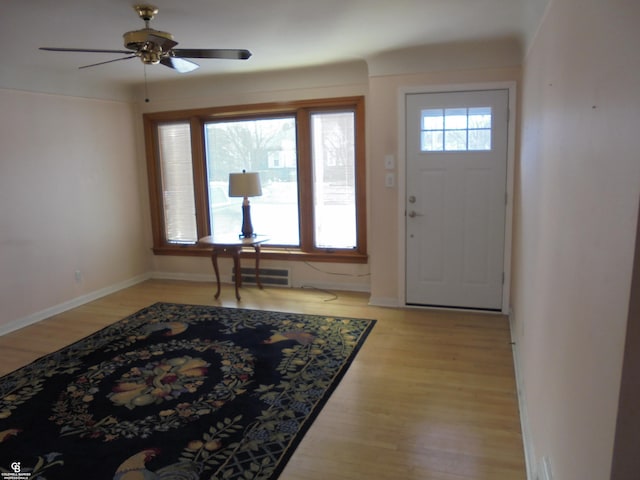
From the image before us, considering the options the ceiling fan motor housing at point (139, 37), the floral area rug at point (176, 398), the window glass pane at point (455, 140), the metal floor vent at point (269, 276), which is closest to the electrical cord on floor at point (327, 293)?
the metal floor vent at point (269, 276)

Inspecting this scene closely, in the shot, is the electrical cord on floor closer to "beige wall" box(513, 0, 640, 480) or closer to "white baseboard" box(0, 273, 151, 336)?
"white baseboard" box(0, 273, 151, 336)

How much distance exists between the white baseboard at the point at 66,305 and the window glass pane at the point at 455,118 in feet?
14.0

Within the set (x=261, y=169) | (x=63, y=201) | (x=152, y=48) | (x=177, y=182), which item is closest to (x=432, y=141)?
(x=261, y=169)

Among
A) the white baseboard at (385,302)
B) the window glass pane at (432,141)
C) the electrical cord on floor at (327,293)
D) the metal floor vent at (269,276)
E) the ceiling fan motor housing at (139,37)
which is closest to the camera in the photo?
the ceiling fan motor housing at (139,37)

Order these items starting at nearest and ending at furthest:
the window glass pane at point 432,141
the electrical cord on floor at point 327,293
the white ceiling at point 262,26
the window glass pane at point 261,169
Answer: the white ceiling at point 262,26 < the window glass pane at point 432,141 < the electrical cord on floor at point 327,293 < the window glass pane at point 261,169

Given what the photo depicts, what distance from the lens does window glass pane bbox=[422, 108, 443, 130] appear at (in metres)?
4.20

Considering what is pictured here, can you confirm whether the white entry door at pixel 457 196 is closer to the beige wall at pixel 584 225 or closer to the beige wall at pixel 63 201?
the beige wall at pixel 584 225

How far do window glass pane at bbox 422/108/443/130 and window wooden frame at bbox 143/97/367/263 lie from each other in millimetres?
806

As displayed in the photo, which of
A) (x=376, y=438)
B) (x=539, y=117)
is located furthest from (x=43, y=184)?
(x=539, y=117)

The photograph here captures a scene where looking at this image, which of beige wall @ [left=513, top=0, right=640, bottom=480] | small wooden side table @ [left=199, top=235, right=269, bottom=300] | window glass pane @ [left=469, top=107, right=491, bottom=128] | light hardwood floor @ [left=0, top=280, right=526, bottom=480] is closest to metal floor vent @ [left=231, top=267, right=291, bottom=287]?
small wooden side table @ [left=199, top=235, right=269, bottom=300]

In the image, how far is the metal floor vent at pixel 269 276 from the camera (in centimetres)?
544

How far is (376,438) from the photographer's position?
2455mm

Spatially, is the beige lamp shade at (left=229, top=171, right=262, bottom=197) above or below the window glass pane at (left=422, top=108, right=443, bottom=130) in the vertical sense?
below

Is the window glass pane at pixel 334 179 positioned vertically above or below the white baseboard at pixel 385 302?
above
